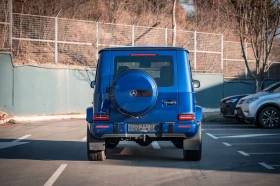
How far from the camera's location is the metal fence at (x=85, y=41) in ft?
75.9

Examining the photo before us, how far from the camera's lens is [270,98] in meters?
17.8

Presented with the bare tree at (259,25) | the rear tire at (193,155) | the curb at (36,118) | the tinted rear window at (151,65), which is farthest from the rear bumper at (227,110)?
the tinted rear window at (151,65)

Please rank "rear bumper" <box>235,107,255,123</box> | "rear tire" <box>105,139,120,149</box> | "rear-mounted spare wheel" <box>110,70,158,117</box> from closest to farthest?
"rear-mounted spare wheel" <box>110,70,158,117</box> < "rear tire" <box>105,139,120,149</box> < "rear bumper" <box>235,107,255,123</box>

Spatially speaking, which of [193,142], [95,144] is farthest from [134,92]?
[193,142]

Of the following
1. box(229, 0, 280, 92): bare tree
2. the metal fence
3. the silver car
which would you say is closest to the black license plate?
the silver car

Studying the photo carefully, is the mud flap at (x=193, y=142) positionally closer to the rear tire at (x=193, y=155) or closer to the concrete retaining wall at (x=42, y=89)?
the rear tire at (x=193, y=155)

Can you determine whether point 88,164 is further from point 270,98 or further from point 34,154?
point 270,98

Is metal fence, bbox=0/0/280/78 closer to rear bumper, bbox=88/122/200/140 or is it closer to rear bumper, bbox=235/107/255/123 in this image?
rear bumper, bbox=235/107/255/123

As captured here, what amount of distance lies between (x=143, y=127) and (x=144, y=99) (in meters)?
0.54

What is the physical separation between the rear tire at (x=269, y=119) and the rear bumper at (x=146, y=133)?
29.7ft

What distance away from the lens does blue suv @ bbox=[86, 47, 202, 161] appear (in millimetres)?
9070

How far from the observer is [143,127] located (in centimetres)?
927

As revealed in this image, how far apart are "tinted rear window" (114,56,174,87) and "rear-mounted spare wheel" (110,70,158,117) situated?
0.40 m

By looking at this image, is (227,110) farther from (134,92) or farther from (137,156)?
(134,92)
